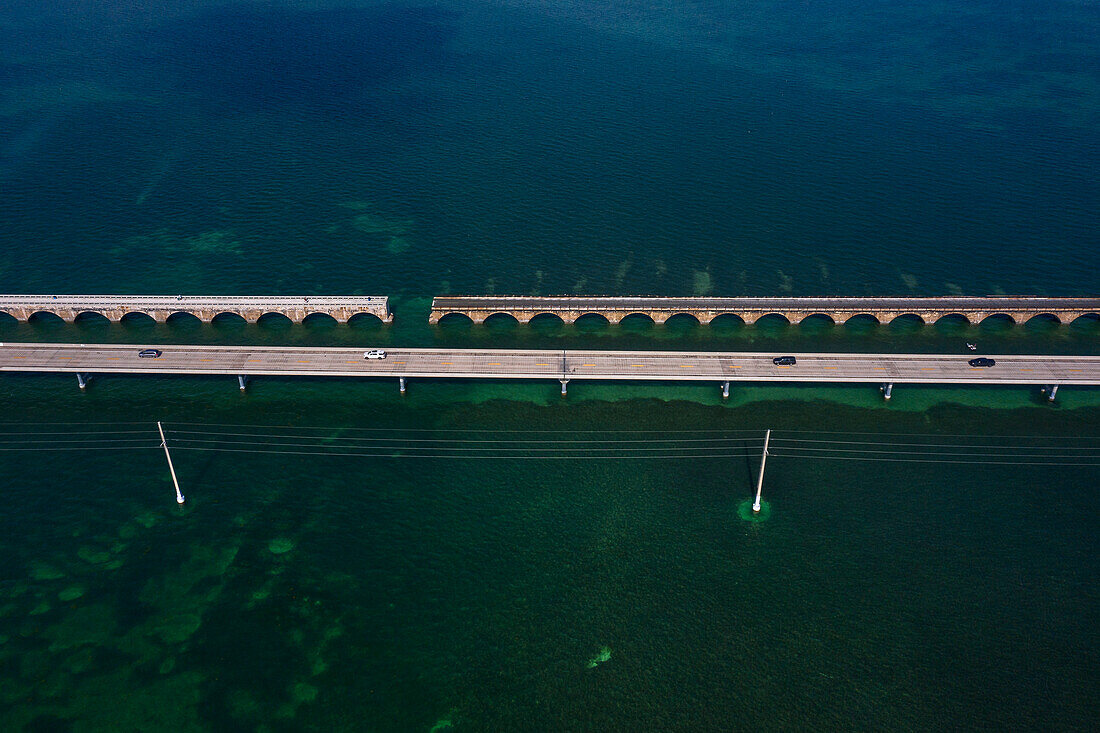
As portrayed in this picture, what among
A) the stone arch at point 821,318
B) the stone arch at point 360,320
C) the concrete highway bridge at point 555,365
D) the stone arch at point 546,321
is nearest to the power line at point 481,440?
the concrete highway bridge at point 555,365

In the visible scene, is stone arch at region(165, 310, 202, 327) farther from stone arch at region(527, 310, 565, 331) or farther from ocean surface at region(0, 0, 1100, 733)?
stone arch at region(527, 310, 565, 331)

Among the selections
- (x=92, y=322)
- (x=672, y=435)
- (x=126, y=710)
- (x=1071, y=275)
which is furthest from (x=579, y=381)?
(x=1071, y=275)

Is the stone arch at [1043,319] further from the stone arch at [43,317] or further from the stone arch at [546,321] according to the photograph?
the stone arch at [43,317]

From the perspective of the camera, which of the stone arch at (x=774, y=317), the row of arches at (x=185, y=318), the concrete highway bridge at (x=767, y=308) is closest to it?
the concrete highway bridge at (x=767, y=308)

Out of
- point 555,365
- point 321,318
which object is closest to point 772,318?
point 555,365

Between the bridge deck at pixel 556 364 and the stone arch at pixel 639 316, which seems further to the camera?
the stone arch at pixel 639 316

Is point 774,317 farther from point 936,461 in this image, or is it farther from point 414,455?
point 414,455

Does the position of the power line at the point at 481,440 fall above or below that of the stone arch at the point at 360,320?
below

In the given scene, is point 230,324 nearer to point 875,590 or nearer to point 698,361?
point 698,361
